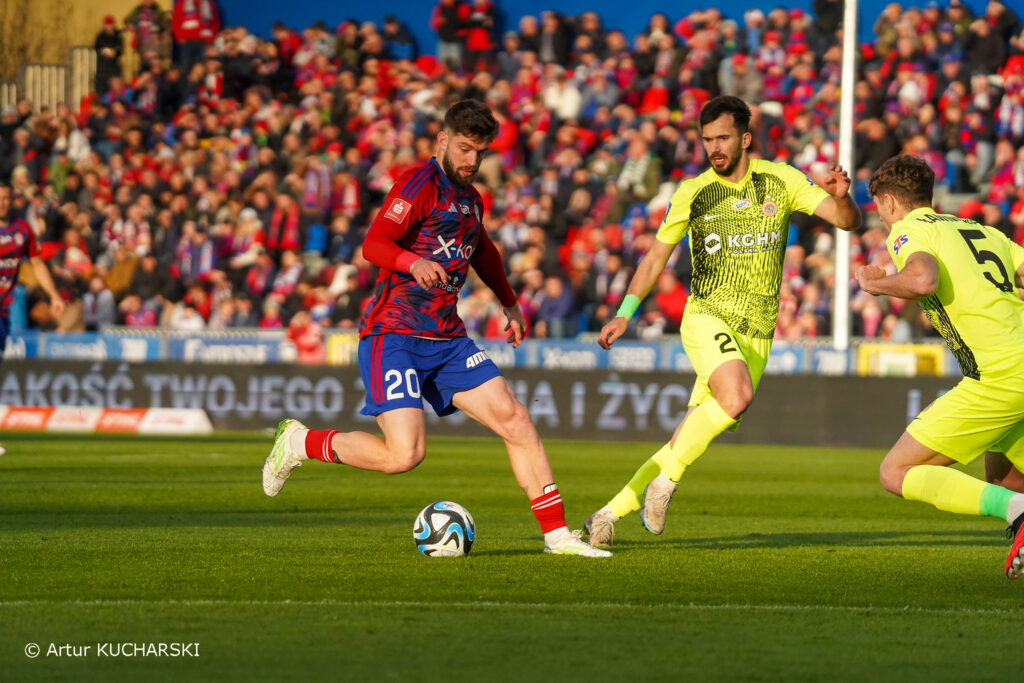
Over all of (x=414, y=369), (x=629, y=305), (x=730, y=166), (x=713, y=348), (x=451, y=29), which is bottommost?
(x=414, y=369)

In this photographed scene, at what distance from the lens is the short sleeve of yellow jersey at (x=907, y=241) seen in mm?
6891

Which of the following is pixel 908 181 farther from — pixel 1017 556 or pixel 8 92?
pixel 8 92

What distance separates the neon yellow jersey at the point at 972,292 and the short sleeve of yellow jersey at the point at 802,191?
1604 millimetres

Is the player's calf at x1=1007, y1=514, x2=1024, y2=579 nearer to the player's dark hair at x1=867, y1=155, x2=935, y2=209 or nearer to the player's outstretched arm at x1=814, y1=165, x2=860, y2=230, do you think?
the player's dark hair at x1=867, y1=155, x2=935, y2=209

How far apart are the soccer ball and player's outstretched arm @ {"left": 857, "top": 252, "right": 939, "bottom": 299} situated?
2.39 meters

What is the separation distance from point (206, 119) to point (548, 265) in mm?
9113

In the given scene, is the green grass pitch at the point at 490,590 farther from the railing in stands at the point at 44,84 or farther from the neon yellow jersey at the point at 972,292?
the railing in stands at the point at 44,84

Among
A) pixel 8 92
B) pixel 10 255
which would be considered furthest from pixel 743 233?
pixel 8 92

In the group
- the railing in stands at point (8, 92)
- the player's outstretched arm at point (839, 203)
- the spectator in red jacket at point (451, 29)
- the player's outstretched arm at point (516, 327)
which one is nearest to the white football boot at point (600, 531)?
the player's outstretched arm at point (516, 327)

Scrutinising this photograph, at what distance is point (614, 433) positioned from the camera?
19.8m

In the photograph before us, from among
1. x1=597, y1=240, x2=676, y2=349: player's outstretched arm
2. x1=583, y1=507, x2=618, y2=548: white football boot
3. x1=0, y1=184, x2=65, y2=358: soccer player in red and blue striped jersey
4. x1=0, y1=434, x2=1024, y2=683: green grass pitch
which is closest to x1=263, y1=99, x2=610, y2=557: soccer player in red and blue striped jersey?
x1=583, y1=507, x2=618, y2=548: white football boot

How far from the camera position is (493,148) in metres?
24.6

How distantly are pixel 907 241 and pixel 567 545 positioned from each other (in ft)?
7.59

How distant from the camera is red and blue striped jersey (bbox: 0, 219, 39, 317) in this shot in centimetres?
1470
